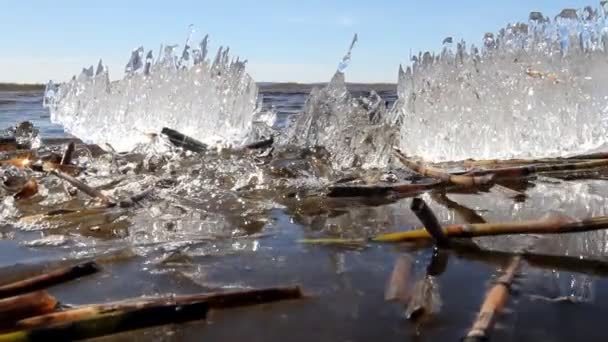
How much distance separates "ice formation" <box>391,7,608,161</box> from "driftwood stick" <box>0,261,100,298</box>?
153 inches

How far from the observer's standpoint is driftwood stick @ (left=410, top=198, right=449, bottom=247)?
2.27 metres

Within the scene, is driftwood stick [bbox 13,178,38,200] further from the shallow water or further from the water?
the shallow water

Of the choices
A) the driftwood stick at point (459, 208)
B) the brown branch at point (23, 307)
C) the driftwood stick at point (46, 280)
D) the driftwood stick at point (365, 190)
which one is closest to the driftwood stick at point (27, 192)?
the driftwood stick at point (365, 190)

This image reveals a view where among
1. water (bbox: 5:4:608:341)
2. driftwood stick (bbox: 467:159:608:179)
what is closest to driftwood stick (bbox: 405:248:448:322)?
water (bbox: 5:4:608:341)

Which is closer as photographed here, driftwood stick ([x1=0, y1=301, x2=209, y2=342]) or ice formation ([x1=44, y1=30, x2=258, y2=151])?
driftwood stick ([x1=0, y1=301, x2=209, y2=342])

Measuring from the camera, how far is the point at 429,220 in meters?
2.39

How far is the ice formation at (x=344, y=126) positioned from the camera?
5605 millimetres

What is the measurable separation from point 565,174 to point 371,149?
1.77 m

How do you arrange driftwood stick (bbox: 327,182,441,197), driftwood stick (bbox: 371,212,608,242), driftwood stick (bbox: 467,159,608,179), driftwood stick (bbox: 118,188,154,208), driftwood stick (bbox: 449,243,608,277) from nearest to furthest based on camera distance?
1. driftwood stick (bbox: 449,243,608,277)
2. driftwood stick (bbox: 371,212,608,242)
3. driftwood stick (bbox: 327,182,441,197)
4. driftwood stick (bbox: 118,188,154,208)
5. driftwood stick (bbox: 467,159,608,179)

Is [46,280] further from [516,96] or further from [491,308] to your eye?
[516,96]

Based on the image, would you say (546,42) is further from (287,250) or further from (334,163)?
(287,250)

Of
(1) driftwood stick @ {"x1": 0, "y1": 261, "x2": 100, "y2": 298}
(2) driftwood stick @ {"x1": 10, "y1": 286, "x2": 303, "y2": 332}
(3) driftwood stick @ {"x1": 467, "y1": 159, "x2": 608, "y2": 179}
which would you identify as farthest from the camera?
(3) driftwood stick @ {"x1": 467, "y1": 159, "x2": 608, "y2": 179}

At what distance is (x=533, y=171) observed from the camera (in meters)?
4.02

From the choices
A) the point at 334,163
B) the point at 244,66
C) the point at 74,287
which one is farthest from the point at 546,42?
the point at 74,287
